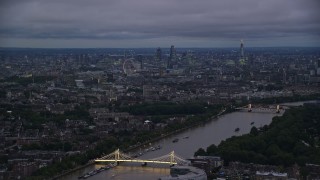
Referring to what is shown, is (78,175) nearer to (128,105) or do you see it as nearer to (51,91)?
(128,105)

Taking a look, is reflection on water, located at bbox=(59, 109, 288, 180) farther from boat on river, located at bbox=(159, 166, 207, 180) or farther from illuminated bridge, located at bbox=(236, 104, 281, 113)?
illuminated bridge, located at bbox=(236, 104, 281, 113)

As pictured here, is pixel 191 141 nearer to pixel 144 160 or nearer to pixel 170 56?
pixel 144 160

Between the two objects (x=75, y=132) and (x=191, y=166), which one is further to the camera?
(x=75, y=132)

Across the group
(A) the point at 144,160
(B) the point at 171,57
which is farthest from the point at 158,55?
(A) the point at 144,160

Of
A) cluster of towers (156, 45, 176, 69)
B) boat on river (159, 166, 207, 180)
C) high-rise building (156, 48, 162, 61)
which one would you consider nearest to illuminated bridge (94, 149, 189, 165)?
boat on river (159, 166, 207, 180)

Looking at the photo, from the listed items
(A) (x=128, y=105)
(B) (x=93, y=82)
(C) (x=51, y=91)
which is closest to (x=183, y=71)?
(B) (x=93, y=82)

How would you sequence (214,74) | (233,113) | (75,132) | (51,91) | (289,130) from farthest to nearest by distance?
1. (214,74)
2. (51,91)
3. (233,113)
4. (75,132)
5. (289,130)
